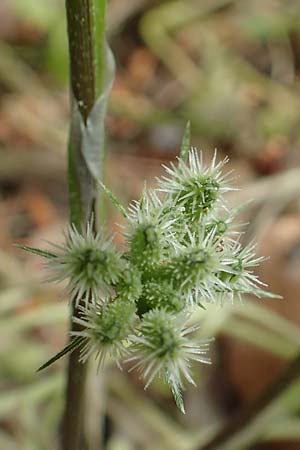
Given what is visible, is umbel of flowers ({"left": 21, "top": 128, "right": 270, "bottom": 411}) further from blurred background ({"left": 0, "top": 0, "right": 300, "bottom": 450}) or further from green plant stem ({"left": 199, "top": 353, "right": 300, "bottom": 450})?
blurred background ({"left": 0, "top": 0, "right": 300, "bottom": 450})

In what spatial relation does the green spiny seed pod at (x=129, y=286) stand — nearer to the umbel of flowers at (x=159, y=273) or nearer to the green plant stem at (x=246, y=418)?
the umbel of flowers at (x=159, y=273)

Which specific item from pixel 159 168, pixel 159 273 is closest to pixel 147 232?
pixel 159 273

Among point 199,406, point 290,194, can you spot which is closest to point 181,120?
point 290,194

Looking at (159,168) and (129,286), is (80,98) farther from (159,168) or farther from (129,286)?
(159,168)

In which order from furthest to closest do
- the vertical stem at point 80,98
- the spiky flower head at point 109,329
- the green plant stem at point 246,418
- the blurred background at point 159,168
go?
1. the blurred background at point 159,168
2. the green plant stem at point 246,418
3. the vertical stem at point 80,98
4. the spiky flower head at point 109,329

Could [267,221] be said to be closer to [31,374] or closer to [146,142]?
[146,142]

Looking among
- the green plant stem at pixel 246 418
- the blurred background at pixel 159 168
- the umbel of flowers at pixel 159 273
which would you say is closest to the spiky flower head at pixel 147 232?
the umbel of flowers at pixel 159 273

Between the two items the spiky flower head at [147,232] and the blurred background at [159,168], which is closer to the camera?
the spiky flower head at [147,232]

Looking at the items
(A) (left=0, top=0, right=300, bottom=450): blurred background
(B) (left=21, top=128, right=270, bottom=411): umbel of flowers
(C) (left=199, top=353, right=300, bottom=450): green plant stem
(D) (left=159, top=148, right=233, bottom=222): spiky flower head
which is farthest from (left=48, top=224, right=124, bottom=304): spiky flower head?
(A) (left=0, top=0, right=300, bottom=450): blurred background
